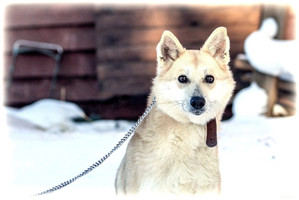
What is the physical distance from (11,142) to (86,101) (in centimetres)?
166

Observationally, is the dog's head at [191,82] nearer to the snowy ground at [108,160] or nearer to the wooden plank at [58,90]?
the snowy ground at [108,160]

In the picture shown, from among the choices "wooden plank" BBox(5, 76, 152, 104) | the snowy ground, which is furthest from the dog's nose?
"wooden plank" BBox(5, 76, 152, 104)

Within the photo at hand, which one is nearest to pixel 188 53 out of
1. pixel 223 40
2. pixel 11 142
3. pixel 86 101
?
pixel 223 40

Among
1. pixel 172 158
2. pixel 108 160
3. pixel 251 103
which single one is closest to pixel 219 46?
pixel 172 158

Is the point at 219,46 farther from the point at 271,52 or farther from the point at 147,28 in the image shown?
the point at 147,28

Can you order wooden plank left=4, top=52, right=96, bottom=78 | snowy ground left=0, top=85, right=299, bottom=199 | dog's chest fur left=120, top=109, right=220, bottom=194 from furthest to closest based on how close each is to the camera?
1. wooden plank left=4, top=52, right=96, bottom=78
2. snowy ground left=0, top=85, right=299, bottom=199
3. dog's chest fur left=120, top=109, right=220, bottom=194

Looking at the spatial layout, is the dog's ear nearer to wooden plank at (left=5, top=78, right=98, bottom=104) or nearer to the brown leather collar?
the brown leather collar

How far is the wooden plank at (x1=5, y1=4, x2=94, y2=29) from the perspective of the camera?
18.3 ft

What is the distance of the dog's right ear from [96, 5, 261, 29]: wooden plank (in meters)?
3.00

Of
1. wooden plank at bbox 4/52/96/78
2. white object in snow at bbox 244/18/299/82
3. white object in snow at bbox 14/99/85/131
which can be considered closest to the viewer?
white object in snow at bbox 244/18/299/82

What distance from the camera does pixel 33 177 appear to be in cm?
335

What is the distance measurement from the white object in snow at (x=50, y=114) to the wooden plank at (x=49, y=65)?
48 cm

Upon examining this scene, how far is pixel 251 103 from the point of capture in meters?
5.00

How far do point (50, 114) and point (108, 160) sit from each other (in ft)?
5.67
